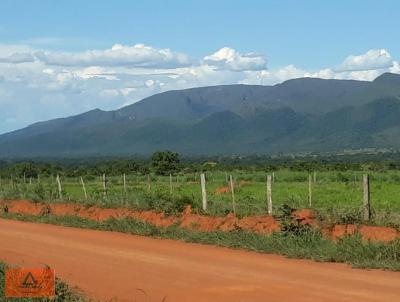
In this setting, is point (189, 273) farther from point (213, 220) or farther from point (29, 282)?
point (213, 220)

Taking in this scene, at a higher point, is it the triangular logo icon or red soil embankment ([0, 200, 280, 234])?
the triangular logo icon

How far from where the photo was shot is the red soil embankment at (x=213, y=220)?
17.7 m

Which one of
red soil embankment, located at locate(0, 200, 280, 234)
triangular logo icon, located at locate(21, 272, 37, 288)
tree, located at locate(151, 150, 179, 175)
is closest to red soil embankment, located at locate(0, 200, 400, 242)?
red soil embankment, located at locate(0, 200, 280, 234)

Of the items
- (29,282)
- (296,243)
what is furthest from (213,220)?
(29,282)

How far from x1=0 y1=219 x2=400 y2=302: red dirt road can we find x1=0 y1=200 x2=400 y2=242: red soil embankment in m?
2.05

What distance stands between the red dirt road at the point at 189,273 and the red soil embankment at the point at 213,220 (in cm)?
205

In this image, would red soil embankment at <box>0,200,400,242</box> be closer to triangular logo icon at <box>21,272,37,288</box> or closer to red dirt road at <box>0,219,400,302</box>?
red dirt road at <box>0,219,400,302</box>

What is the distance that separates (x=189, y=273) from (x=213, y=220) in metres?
7.64

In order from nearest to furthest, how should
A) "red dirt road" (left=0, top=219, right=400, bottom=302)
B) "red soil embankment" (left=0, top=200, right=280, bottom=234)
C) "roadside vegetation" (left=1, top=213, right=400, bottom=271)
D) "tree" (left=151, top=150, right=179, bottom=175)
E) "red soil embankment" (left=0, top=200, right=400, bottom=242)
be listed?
"red dirt road" (left=0, top=219, right=400, bottom=302), "roadside vegetation" (left=1, top=213, right=400, bottom=271), "red soil embankment" (left=0, top=200, right=400, bottom=242), "red soil embankment" (left=0, top=200, right=280, bottom=234), "tree" (left=151, top=150, right=179, bottom=175)

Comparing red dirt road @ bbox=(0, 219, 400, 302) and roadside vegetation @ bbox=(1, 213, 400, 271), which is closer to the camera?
red dirt road @ bbox=(0, 219, 400, 302)

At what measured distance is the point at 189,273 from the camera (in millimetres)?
14031

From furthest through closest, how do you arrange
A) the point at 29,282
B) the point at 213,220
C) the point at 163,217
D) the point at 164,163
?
the point at 164,163, the point at 163,217, the point at 213,220, the point at 29,282

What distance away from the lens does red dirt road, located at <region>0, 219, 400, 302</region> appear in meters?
11.9

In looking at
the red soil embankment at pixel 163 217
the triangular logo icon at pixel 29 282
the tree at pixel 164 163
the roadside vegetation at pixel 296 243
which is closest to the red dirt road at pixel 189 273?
the roadside vegetation at pixel 296 243
